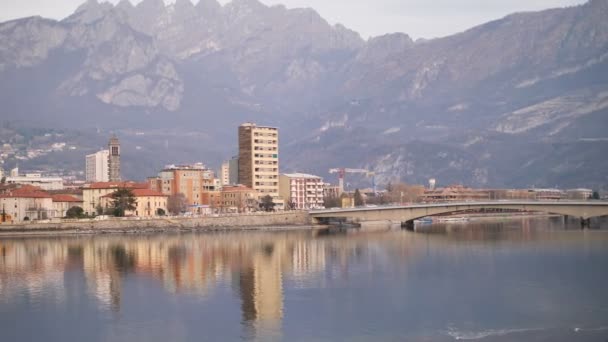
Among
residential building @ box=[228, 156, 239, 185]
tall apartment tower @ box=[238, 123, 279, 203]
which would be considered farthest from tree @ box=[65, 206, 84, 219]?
residential building @ box=[228, 156, 239, 185]

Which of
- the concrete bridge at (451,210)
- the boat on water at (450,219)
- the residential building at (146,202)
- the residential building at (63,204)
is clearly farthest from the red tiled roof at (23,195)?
the boat on water at (450,219)

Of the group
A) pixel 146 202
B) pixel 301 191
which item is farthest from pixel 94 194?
pixel 301 191

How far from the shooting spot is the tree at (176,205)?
14800cm

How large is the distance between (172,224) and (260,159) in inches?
1560

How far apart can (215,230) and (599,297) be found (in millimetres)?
75565

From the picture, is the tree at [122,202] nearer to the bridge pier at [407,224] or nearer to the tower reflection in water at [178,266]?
the tower reflection in water at [178,266]

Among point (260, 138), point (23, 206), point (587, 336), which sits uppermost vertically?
point (260, 138)

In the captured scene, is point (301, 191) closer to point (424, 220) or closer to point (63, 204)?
point (424, 220)

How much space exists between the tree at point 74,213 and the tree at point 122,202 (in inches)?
166

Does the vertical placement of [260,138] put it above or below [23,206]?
above

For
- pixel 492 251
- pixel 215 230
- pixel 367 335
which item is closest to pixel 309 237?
pixel 215 230

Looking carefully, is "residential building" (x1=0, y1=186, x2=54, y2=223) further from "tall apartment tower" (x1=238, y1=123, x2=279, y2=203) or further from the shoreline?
"tall apartment tower" (x1=238, y1=123, x2=279, y2=203)

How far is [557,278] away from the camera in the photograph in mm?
68562

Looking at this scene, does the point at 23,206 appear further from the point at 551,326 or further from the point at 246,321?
the point at 551,326
